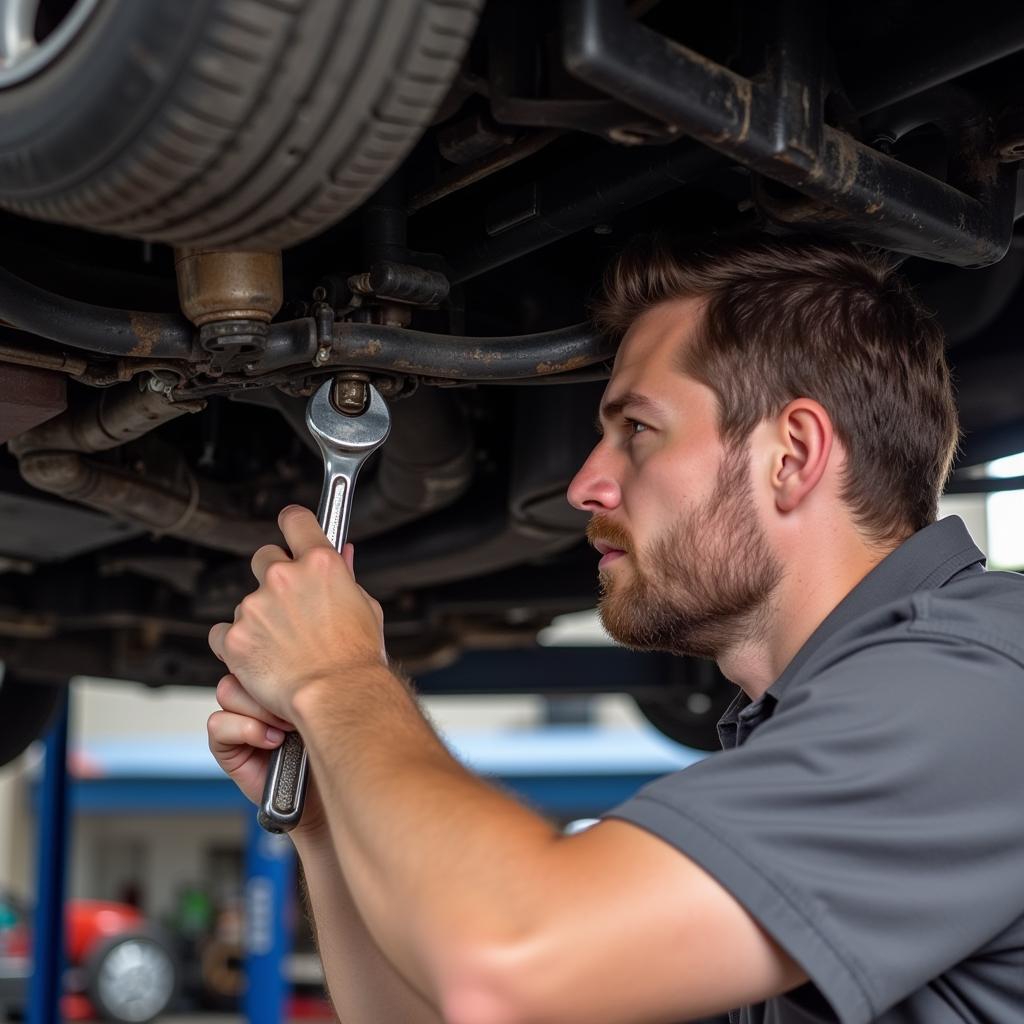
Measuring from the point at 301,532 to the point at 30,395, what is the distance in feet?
0.94

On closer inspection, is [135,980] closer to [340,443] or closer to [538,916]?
[340,443]

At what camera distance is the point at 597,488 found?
1081 millimetres

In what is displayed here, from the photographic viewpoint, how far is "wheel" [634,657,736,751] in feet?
8.11

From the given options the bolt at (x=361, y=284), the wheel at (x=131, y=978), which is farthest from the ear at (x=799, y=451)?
the wheel at (x=131, y=978)

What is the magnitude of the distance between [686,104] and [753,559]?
0.36m

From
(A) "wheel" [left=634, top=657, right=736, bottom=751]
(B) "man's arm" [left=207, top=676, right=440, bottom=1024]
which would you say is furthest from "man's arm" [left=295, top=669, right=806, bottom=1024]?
(A) "wheel" [left=634, top=657, right=736, bottom=751]

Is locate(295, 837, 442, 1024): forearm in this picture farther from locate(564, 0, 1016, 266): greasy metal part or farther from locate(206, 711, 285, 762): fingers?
locate(564, 0, 1016, 266): greasy metal part

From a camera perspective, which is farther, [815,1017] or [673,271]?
[673,271]

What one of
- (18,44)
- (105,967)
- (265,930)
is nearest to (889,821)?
(18,44)

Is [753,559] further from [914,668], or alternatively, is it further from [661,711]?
[661,711]

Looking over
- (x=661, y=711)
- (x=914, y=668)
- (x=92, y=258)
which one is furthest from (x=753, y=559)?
(x=661, y=711)

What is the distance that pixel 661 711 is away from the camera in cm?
290

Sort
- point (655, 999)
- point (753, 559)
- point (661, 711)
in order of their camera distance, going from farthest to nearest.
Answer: point (661, 711), point (753, 559), point (655, 999)

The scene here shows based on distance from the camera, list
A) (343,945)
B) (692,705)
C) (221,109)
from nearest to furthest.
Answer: (221,109)
(343,945)
(692,705)
